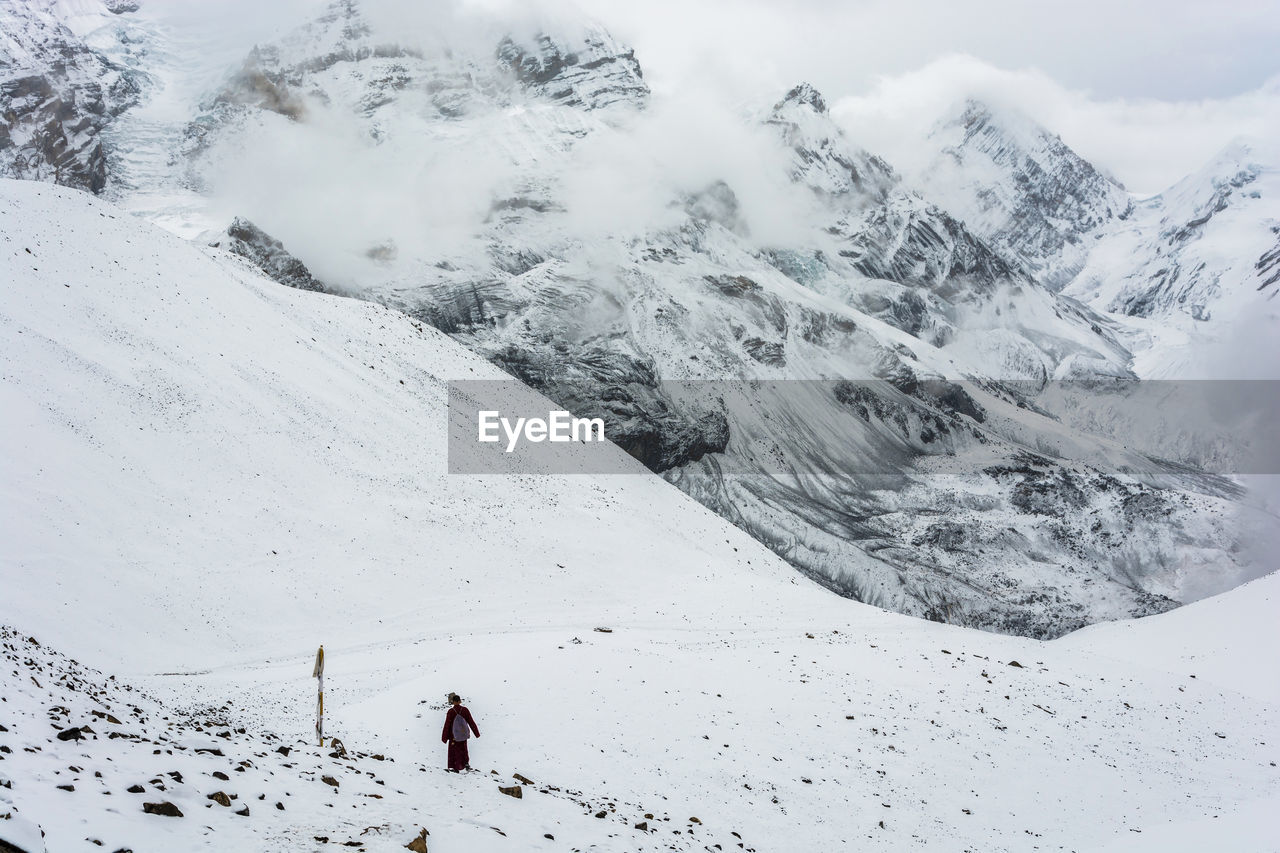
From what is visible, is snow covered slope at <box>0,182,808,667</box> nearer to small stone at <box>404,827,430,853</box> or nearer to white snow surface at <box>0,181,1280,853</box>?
white snow surface at <box>0,181,1280,853</box>

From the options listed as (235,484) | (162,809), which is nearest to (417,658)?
(235,484)

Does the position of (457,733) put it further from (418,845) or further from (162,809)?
(162,809)

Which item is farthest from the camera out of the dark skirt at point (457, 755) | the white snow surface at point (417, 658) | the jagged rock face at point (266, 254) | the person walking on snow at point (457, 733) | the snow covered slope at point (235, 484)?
the jagged rock face at point (266, 254)

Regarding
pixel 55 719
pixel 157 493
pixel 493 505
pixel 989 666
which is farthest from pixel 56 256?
pixel 989 666

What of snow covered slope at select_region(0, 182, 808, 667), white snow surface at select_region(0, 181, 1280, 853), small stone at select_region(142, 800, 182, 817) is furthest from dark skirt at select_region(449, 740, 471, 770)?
snow covered slope at select_region(0, 182, 808, 667)

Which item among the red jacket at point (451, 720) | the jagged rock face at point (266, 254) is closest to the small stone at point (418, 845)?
the red jacket at point (451, 720)

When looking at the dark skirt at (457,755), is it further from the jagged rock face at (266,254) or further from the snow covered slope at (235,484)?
the jagged rock face at (266,254)
